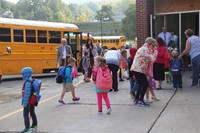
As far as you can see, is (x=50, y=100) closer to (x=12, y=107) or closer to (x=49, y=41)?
(x=12, y=107)

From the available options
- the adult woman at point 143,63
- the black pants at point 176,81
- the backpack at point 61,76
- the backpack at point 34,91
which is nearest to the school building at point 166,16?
the black pants at point 176,81

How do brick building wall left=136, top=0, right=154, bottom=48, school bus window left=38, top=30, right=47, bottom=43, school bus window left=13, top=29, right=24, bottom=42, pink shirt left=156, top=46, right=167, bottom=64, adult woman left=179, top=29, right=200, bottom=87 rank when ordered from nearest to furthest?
pink shirt left=156, top=46, right=167, bottom=64, adult woman left=179, top=29, right=200, bottom=87, brick building wall left=136, top=0, right=154, bottom=48, school bus window left=13, top=29, right=24, bottom=42, school bus window left=38, top=30, right=47, bottom=43

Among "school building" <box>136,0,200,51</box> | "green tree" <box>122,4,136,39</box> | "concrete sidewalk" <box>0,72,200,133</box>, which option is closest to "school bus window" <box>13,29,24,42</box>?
"school building" <box>136,0,200,51</box>

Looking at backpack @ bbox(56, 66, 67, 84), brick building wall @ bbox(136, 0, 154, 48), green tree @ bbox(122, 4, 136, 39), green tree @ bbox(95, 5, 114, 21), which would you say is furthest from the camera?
green tree @ bbox(95, 5, 114, 21)

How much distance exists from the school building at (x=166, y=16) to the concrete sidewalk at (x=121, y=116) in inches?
167

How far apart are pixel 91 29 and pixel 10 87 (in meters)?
Result: 81.1

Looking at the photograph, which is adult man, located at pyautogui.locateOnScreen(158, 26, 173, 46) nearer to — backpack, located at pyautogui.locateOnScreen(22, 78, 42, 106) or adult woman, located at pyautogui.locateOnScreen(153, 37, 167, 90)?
adult woman, located at pyautogui.locateOnScreen(153, 37, 167, 90)

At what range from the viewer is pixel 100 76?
8.02 meters

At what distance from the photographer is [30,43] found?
17.8 meters

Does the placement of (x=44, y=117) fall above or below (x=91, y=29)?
below

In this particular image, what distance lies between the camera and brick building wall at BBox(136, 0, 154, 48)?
13.8 meters

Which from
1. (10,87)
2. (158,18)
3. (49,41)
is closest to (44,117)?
(10,87)

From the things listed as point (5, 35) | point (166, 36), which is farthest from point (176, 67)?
point (5, 35)

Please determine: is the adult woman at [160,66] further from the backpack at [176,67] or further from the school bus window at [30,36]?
the school bus window at [30,36]
